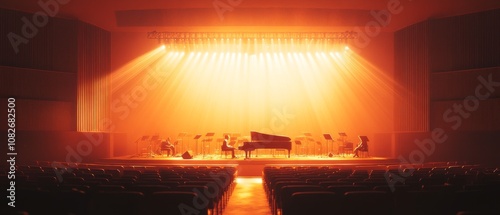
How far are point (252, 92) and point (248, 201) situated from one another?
36.7ft

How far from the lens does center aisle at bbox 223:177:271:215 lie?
8.18m

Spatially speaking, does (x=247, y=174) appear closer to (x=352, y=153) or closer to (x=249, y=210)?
(x=352, y=153)

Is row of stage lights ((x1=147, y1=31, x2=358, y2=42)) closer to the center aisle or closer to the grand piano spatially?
the grand piano

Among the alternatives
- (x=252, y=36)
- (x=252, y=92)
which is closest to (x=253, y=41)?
(x=252, y=36)

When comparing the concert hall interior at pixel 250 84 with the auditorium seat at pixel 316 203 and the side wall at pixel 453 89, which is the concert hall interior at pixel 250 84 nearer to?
the side wall at pixel 453 89

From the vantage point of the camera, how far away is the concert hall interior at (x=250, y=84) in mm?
16000

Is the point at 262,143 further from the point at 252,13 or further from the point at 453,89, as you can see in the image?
the point at 453,89

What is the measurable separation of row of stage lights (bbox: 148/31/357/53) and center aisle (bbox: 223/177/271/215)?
810 cm

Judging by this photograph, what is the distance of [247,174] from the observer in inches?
625

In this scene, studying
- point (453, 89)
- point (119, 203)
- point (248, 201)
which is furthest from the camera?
point (453, 89)

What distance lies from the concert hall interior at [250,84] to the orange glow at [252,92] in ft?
0.15

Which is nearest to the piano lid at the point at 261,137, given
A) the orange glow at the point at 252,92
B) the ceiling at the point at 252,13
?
the orange glow at the point at 252,92

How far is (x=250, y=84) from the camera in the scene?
20.5 m

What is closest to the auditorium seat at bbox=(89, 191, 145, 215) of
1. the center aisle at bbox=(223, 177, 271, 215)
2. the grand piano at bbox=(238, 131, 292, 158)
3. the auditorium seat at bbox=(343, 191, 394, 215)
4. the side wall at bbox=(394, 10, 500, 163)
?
the auditorium seat at bbox=(343, 191, 394, 215)
